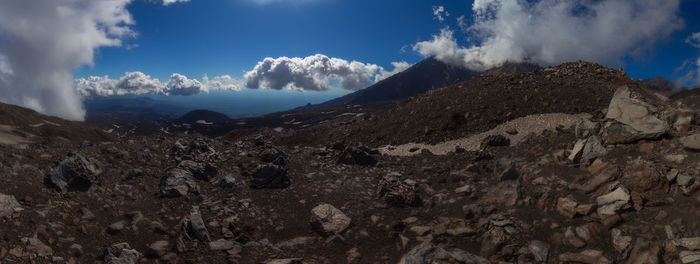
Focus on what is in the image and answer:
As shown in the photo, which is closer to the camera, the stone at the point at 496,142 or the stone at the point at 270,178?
the stone at the point at 270,178

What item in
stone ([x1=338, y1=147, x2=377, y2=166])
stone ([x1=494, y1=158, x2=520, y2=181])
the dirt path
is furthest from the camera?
the dirt path

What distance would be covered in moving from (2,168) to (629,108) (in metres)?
20.9

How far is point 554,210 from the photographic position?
27.8ft

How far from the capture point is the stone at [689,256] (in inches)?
223

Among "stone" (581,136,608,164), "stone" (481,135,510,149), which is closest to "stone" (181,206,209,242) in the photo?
"stone" (581,136,608,164)

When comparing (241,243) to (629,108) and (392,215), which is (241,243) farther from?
(629,108)

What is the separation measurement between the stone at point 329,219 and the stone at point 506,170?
6.03 m

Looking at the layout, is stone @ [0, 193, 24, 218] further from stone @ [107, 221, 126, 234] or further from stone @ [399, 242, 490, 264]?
stone @ [399, 242, 490, 264]

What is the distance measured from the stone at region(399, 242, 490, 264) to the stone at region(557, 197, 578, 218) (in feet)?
8.79

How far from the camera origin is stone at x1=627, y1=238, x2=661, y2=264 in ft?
20.2

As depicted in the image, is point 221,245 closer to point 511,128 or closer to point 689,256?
point 689,256

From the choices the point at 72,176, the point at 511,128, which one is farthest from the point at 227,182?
the point at 511,128

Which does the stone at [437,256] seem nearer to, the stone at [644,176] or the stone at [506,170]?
the stone at [644,176]

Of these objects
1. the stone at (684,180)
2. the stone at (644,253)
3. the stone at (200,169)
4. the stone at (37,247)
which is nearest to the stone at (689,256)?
the stone at (644,253)
